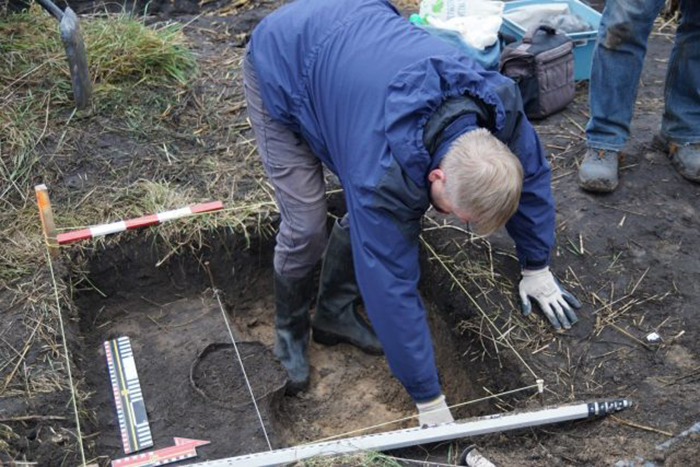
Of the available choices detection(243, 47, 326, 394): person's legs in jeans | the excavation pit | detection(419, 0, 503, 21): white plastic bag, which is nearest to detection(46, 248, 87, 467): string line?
the excavation pit

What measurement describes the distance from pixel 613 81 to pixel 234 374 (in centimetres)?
228

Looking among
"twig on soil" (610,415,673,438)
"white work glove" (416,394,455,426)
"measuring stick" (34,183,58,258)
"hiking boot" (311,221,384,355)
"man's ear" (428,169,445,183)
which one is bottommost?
"hiking boot" (311,221,384,355)

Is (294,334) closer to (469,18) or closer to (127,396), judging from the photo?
(127,396)

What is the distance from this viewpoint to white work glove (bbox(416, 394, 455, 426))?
3064 millimetres

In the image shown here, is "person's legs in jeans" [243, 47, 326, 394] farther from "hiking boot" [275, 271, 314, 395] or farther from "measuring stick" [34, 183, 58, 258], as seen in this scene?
"measuring stick" [34, 183, 58, 258]

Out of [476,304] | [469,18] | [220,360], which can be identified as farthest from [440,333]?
[469,18]

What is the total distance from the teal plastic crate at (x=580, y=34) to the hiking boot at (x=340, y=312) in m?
2.22

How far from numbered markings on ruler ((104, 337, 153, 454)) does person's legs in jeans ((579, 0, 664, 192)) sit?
239cm

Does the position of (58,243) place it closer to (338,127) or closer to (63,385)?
(63,385)

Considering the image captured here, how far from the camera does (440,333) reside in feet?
13.6

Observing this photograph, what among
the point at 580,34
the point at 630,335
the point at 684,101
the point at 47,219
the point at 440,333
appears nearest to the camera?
the point at 630,335

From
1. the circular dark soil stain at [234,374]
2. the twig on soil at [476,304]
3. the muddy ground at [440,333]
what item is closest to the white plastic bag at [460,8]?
the muddy ground at [440,333]

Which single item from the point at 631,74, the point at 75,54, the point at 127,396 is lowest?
the point at 127,396

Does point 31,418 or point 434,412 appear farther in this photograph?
point 31,418
